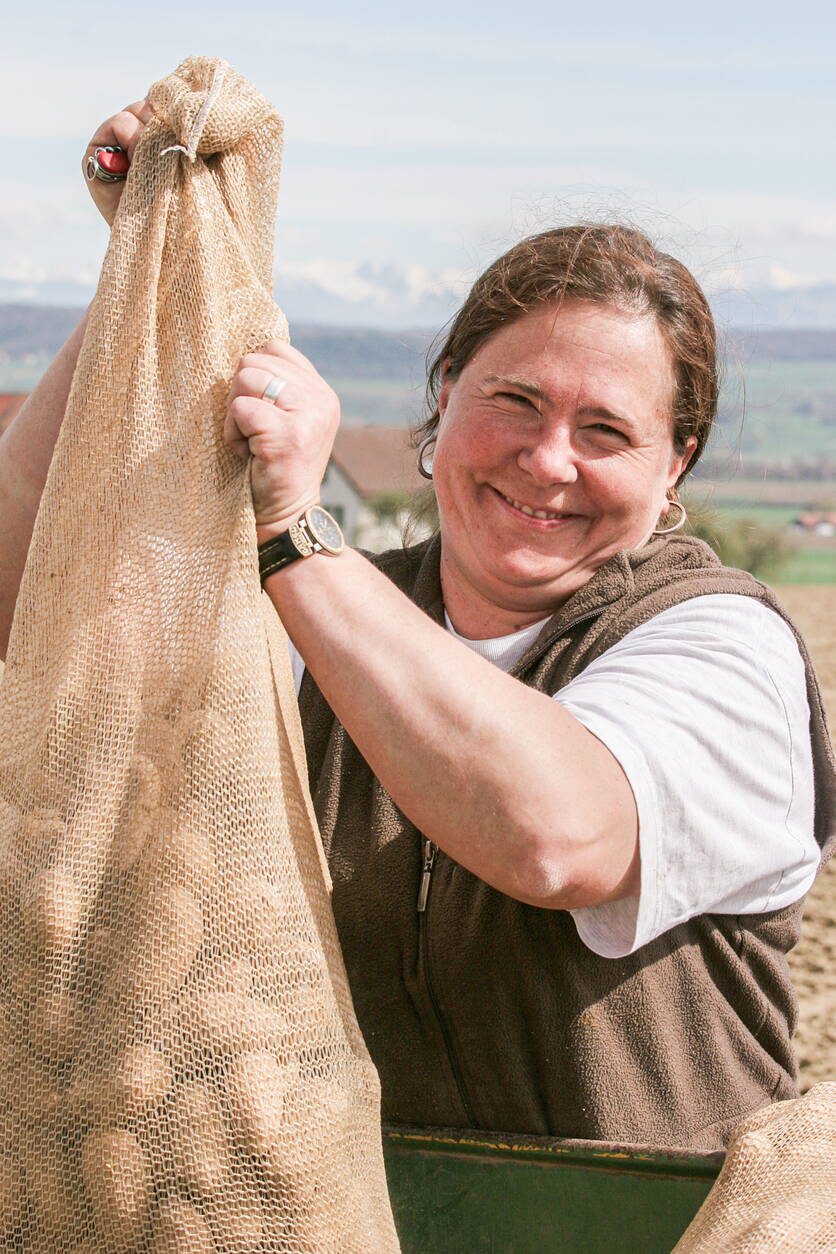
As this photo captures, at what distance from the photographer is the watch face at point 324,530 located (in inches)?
55.7

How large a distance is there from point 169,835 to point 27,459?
2.49ft

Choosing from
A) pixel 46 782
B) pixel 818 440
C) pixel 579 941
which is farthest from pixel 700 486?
pixel 818 440

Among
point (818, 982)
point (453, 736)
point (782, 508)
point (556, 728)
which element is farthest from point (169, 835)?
point (782, 508)

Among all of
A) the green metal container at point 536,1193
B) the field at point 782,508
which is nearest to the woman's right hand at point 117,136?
the field at point 782,508

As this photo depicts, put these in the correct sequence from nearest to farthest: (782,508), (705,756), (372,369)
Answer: (705,756)
(372,369)
(782,508)

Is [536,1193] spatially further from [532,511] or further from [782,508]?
[782,508]

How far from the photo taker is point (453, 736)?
1.35 meters

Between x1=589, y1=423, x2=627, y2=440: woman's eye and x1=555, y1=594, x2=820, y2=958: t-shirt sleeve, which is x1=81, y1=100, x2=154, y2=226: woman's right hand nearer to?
x1=589, y1=423, x2=627, y2=440: woman's eye

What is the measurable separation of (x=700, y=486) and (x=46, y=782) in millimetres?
1430

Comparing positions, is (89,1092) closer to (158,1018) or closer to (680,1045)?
(158,1018)

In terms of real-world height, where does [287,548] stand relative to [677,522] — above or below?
above

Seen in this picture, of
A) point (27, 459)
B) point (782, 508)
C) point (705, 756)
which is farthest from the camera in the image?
point (782, 508)

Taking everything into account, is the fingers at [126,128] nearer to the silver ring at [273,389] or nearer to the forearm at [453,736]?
the silver ring at [273,389]

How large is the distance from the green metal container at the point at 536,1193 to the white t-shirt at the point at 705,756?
0.28 metres
